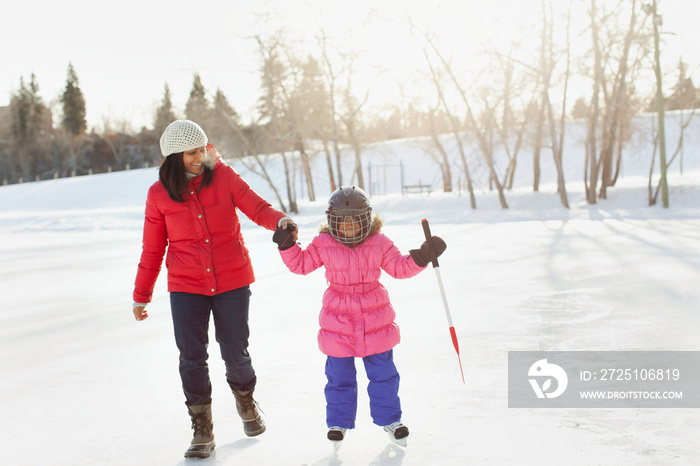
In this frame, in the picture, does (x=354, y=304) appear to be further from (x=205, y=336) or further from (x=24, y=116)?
(x=24, y=116)

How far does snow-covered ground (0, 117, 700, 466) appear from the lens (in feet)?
9.45

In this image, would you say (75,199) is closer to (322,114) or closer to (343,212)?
(322,114)

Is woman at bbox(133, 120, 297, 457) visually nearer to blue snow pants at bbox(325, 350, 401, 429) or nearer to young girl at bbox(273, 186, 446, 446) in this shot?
young girl at bbox(273, 186, 446, 446)

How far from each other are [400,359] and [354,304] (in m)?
1.59

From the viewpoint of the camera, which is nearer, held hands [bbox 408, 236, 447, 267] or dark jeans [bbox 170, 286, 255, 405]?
held hands [bbox 408, 236, 447, 267]

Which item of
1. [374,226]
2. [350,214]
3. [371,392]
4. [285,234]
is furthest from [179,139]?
[371,392]

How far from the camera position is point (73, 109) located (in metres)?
61.4

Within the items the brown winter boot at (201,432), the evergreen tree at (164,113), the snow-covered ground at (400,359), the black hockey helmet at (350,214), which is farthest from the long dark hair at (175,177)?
the evergreen tree at (164,113)

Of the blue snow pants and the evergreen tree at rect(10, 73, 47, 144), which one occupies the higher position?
the evergreen tree at rect(10, 73, 47, 144)

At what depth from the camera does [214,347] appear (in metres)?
4.86

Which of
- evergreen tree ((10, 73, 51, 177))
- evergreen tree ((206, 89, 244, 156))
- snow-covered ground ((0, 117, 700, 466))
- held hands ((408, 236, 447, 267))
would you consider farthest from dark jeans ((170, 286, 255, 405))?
evergreen tree ((10, 73, 51, 177))

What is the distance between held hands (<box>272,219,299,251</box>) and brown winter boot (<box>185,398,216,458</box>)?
913 millimetres

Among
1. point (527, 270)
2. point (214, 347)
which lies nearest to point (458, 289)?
point (527, 270)

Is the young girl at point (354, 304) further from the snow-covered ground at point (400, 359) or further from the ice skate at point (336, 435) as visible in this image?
the snow-covered ground at point (400, 359)
